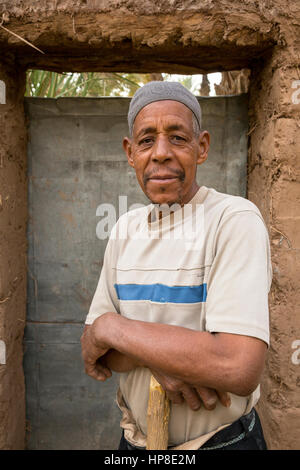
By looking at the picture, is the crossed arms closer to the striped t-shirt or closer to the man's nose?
the striped t-shirt

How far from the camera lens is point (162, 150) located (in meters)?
1.14

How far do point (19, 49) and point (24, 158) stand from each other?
0.63 metres

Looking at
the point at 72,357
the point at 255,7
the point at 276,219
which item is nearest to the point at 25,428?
the point at 72,357

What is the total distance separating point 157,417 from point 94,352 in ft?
0.94

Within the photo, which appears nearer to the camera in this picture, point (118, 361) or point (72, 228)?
point (118, 361)

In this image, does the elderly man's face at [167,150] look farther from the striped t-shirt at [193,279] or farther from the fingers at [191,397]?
the fingers at [191,397]

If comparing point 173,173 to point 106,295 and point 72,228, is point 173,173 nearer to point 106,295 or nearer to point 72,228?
point 106,295

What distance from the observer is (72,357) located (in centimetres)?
231

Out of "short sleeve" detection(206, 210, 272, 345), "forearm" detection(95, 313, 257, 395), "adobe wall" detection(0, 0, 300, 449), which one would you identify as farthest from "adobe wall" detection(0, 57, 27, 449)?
"short sleeve" detection(206, 210, 272, 345)

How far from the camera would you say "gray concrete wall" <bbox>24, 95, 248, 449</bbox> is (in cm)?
224

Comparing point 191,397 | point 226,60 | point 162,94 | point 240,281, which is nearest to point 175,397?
point 191,397

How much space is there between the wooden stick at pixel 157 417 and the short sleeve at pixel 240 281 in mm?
273

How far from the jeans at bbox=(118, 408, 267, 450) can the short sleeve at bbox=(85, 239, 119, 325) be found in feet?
1.55

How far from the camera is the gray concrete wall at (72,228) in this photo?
2244mm
